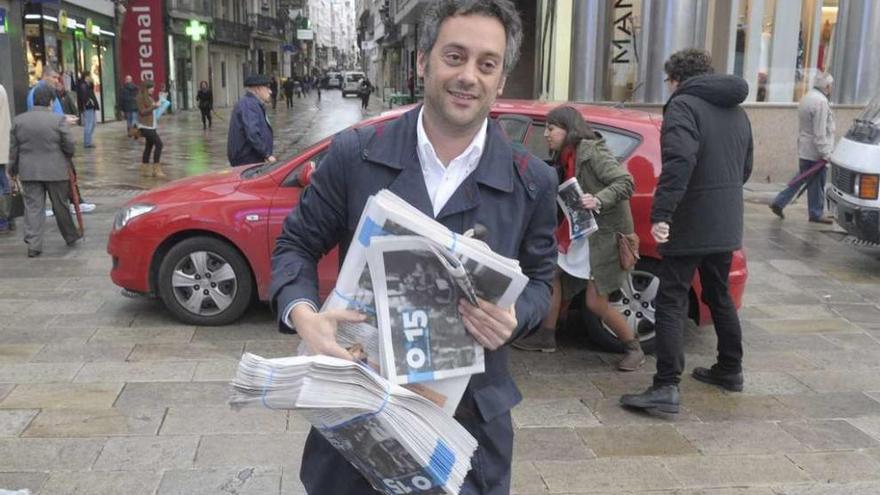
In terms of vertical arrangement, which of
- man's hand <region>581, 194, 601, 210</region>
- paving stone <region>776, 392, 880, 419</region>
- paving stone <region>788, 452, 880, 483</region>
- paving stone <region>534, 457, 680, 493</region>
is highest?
man's hand <region>581, 194, 601, 210</region>

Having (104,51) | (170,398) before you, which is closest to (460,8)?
(170,398)

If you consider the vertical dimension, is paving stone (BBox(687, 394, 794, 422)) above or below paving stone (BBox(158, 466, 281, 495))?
below

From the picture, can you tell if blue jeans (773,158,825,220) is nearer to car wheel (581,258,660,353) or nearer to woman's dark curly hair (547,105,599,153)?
car wheel (581,258,660,353)

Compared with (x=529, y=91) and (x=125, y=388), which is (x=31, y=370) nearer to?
(x=125, y=388)

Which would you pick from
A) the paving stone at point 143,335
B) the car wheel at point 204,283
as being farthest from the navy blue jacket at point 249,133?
the paving stone at point 143,335

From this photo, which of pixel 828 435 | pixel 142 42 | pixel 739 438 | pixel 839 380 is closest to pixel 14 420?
pixel 739 438

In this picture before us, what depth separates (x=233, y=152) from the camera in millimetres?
8609

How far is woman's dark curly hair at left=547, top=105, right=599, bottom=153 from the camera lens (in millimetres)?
5074

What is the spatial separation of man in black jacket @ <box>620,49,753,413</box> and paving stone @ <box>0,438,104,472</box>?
113 inches

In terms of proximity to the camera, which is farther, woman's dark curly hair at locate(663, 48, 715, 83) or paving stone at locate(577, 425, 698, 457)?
woman's dark curly hair at locate(663, 48, 715, 83)

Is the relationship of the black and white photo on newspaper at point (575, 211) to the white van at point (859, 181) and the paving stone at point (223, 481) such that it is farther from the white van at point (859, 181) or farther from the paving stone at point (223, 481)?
the white van at point (859, 181)

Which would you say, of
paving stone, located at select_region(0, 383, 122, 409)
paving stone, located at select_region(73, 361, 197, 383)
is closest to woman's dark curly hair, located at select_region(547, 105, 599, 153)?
paving stone, located at select_region(73, 361, 197, 383)

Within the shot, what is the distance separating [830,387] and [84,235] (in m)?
7.76

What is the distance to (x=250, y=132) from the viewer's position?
8.46 meters
